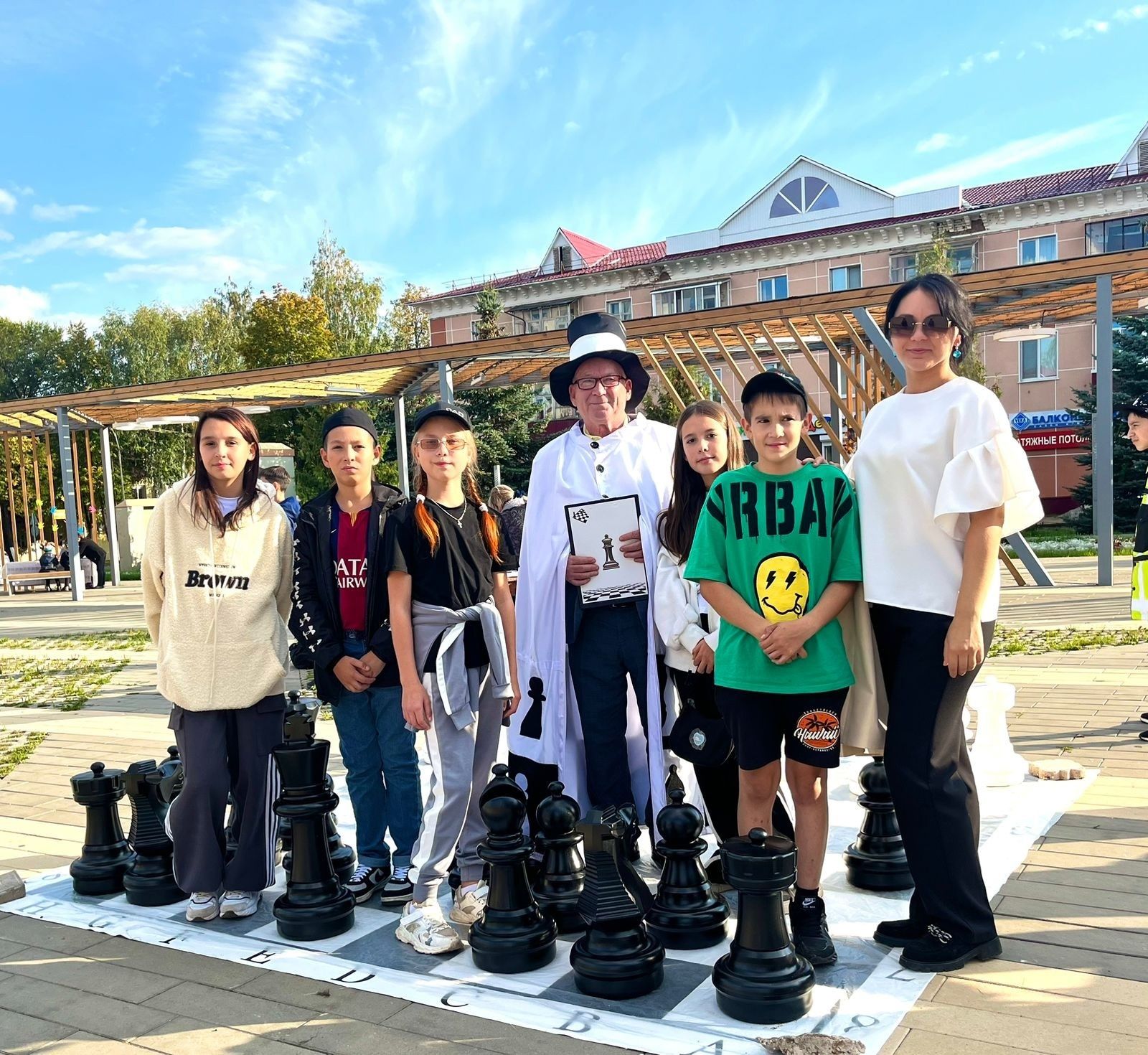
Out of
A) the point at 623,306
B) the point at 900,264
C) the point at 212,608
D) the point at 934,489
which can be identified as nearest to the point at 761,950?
the point at 934,489

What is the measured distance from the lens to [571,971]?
2920mm

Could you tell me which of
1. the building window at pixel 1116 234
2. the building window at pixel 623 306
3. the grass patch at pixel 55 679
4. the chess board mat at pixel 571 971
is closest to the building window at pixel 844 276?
the building window at pixel 1116 234

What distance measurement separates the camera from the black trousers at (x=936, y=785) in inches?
111

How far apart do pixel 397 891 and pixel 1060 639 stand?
7.00 metres

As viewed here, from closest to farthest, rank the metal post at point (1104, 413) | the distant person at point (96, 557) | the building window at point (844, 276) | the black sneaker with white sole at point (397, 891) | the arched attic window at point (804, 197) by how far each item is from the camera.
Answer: the black sneaker with white sole at point (397, 891)
the metal post at point (1104, 413)
the distant person at point (96, 557)
the building window at point (844, 276)
the arched attic window at point (804, 197)

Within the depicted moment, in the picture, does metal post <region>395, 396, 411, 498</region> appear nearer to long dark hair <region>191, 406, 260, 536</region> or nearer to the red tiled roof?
long dark hair <region>191, 406, 260, 536</region>

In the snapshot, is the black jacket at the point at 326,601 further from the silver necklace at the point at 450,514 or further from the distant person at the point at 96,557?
the distant person at the point at 96,557

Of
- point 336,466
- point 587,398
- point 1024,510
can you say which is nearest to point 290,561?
point 336,466

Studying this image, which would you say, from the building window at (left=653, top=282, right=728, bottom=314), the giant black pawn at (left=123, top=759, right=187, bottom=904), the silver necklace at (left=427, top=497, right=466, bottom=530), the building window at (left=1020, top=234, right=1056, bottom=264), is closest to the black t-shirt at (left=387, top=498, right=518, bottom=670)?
the silver necklace at (left=427, top=497, right=466, bottom=530)

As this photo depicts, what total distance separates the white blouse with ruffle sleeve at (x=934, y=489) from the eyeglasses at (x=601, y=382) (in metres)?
0.97

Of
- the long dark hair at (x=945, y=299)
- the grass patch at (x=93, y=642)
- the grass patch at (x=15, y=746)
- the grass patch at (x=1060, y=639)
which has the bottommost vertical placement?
the grass patch at (x=1060, y=639)

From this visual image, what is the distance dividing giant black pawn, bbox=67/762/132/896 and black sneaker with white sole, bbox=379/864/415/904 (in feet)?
3.42

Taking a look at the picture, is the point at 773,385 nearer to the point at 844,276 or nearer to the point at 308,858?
the point at 308,858

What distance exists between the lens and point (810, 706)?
2.88m
